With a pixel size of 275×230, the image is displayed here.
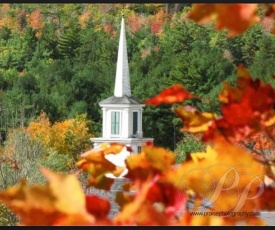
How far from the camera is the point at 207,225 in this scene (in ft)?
2.18

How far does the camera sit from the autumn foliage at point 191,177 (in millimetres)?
545

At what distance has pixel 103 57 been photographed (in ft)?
90.8

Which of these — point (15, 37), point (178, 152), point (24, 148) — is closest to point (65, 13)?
point (15, 37)

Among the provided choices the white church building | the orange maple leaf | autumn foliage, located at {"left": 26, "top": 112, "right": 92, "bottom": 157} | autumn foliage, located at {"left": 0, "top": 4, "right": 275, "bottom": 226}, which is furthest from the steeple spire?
the orange maple leaf

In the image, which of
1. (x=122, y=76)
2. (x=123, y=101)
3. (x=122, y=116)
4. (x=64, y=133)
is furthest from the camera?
(x=64, y=133)

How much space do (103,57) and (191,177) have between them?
27124 mm

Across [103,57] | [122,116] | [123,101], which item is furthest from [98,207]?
[103,57]

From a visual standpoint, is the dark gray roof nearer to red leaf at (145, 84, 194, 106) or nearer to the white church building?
the white church building

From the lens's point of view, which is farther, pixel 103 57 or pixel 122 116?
pixel 103 57

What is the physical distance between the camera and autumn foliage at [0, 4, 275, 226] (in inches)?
21.5

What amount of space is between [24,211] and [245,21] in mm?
178

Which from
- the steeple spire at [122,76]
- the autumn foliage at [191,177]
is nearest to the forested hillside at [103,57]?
the steeple spire at [122,76]

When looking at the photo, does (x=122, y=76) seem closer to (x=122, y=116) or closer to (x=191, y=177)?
(x=122, y=116)

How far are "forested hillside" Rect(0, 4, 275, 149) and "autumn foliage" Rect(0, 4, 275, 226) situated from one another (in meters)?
20.2
